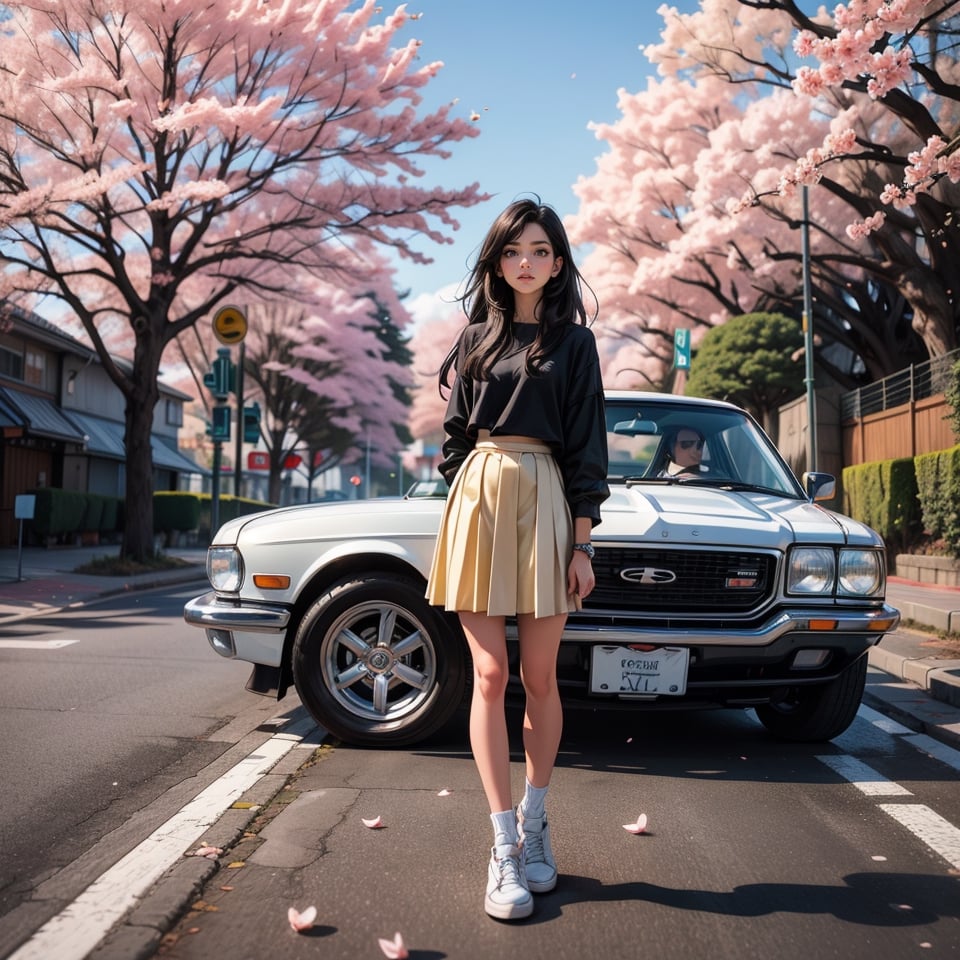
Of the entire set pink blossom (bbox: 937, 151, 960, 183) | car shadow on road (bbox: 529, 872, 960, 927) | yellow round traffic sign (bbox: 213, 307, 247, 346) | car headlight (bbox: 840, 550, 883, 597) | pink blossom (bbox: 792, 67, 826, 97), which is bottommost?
car shadow on road (bbox: 529, 872, 960, 927)

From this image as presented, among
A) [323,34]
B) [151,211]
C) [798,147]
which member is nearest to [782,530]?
[323,34]

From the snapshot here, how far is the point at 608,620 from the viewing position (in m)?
4.50

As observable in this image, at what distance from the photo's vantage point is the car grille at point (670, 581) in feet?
14.9

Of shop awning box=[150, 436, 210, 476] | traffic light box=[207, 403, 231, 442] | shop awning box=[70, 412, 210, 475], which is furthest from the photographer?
shop awning box=[150, 436, 210, 476]

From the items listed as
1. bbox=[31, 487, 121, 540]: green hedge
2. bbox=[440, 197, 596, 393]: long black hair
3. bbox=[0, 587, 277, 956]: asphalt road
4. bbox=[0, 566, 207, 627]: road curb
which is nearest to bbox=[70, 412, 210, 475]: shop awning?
bbox=[31, 487, 121, 540]: green hedge

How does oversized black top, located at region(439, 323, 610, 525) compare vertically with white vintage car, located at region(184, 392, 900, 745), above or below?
above

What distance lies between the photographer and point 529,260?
323 centimetres

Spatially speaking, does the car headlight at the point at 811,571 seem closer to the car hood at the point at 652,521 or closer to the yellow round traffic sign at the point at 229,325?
the car hood at the point at 652,521

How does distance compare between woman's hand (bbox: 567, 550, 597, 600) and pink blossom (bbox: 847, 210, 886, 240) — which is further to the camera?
pink blossom (bbox: 847, 210, 886, 240)

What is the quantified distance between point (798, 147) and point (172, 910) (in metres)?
25.7

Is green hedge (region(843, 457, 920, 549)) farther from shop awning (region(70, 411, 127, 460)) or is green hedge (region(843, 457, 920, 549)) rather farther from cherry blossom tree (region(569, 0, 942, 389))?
shop awning (region(70, 411, 127, 460))

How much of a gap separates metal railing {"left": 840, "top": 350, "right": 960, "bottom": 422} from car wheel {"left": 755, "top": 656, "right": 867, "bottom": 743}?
10.2 meters

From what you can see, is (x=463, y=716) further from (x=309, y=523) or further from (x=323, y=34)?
(x=323, y=34)

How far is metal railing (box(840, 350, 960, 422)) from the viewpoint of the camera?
55.7ft
